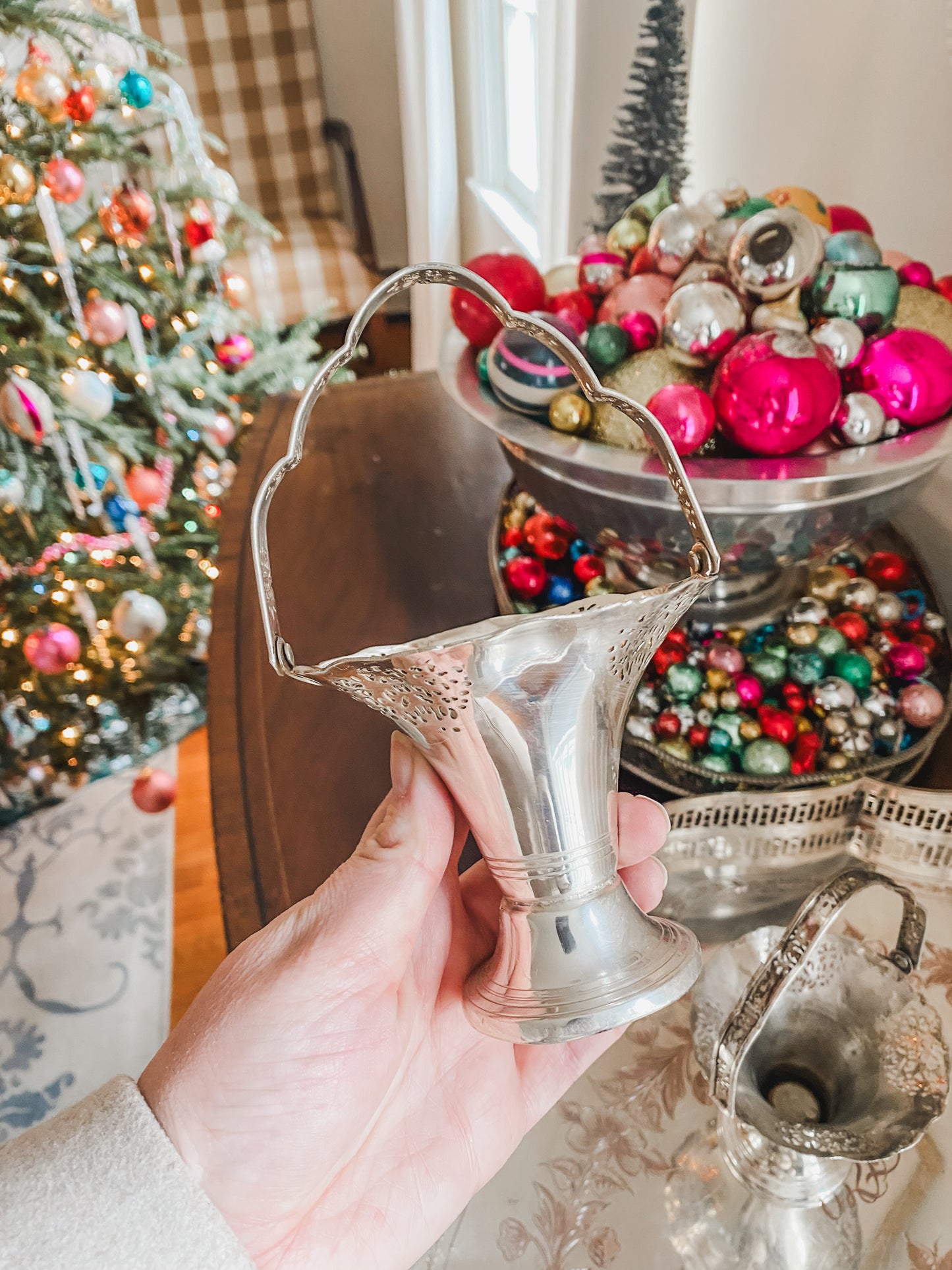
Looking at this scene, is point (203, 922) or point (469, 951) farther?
point (203, 922)

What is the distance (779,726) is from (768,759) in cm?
2

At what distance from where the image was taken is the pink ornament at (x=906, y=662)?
1.68 ft

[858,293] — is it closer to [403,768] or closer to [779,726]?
[779,726]

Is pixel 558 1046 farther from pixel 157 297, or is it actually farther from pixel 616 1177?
pixel 157 297

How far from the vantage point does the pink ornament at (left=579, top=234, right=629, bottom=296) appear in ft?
1.95

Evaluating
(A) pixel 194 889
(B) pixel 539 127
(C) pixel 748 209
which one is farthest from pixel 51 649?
(B) pixel 539 127

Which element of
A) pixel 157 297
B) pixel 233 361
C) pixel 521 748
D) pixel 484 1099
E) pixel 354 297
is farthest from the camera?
pixel 354 297

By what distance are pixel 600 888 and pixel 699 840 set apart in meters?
0.14

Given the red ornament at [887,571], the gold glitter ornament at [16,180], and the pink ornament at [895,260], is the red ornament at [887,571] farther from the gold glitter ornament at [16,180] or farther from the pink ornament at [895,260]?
the gold glitter ornament at [16,180]

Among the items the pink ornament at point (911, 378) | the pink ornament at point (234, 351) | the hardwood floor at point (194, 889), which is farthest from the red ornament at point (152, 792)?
the pink ornament at point (911, 378)

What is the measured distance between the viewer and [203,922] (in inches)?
43.1

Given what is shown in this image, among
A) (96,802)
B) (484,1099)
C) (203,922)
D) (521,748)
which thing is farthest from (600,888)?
(96,802)

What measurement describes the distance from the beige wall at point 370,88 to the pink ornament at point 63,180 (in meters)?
1.75

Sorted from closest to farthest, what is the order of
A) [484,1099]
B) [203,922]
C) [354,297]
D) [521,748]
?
[521,748], [484,1099], [203,922], [354,297]
